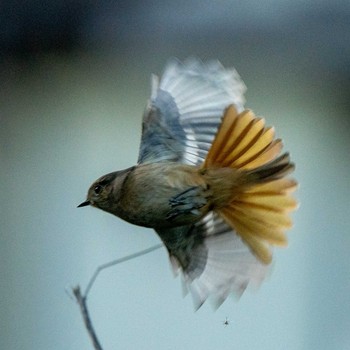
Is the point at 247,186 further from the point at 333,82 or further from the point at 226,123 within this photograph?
the point at 333,82

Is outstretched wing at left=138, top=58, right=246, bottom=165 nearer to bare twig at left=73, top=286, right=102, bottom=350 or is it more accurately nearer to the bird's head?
the bird's head

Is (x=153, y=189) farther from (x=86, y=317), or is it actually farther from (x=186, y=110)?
(x=86, y=317)

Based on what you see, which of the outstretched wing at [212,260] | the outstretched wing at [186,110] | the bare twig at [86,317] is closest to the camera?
the bare twig at [86,317]

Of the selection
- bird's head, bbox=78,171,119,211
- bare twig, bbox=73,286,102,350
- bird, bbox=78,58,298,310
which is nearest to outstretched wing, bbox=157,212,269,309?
bird, bbox=78,58,298,310

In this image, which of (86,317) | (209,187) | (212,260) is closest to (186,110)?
(209,187)

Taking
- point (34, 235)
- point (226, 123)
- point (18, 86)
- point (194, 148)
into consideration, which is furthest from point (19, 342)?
point (226, 123)

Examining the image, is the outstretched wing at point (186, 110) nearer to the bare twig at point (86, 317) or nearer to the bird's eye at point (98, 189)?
the bird's eye at point (98, 189)

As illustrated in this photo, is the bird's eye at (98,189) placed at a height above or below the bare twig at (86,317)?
above

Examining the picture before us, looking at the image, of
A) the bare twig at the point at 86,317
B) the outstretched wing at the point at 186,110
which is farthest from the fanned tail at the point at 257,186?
the bare twig at the point at 86,317
